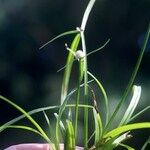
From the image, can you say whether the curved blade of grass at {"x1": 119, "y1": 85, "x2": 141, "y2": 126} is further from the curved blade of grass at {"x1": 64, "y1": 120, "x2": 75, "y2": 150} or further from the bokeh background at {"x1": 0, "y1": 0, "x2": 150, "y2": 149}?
the bokeh background at {"x1": 0, "y1": 0, "x2": 150, "y2": 149}

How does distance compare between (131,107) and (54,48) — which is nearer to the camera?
(131,107)

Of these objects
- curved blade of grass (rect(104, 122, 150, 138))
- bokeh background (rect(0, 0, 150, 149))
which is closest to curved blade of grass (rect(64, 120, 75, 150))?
curved blade of grass (rect(104, 122, 150, 138))

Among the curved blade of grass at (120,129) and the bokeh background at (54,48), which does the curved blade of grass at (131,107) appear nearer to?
the curved blade of grass at (120,129)

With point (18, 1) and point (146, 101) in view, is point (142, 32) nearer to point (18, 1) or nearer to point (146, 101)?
point (146, 101)

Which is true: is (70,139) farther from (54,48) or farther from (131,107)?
(54,48)

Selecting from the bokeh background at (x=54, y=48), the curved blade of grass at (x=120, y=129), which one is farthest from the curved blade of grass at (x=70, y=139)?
the bokeh background at (x=54, y=48)

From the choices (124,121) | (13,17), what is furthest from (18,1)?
(124,121)

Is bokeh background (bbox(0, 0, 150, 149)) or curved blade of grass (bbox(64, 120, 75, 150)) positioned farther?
bokeh background (bbox(0, 0, 150, 149))

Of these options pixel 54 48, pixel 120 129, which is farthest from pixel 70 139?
pixel 54 48

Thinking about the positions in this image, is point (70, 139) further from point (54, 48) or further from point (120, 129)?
point (54, 48)

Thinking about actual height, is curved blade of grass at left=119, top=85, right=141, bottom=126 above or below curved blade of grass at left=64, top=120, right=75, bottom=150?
above
